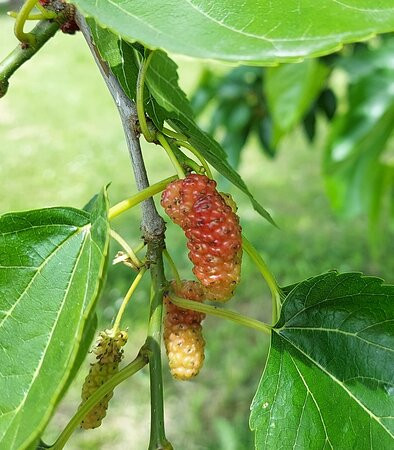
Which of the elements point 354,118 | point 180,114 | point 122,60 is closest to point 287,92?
point 354,118

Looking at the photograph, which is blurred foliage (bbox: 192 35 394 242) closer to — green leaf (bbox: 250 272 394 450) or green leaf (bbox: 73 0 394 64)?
green leaf (bbox: 250 272 394 450)

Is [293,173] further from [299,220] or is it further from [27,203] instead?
[27,203]

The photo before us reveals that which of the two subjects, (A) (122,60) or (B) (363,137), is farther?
(B) (363,137)

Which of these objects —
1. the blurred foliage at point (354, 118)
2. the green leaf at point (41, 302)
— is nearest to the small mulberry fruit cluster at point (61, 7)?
the green leaf at point (41, 302)

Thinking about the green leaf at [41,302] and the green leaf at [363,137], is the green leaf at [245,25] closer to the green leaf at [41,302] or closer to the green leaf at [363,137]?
the green leaf at [41,302]

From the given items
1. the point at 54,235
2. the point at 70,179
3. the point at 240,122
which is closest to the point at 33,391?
the point at 54,235

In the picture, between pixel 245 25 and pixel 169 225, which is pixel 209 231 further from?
pixel 169 225
